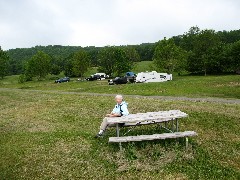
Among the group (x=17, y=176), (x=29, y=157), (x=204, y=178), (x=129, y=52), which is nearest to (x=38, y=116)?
(x=29, y=157)

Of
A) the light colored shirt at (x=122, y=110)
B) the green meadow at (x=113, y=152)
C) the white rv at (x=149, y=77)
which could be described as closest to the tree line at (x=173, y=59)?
the white rv at (x=149, y=77)

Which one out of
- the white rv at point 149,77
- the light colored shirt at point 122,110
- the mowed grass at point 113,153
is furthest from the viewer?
the white rv at point 149,77

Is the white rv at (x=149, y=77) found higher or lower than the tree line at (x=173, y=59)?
lower

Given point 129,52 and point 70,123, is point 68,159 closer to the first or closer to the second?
point 70,123

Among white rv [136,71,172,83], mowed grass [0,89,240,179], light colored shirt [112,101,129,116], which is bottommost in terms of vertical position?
white rv [136,71,172,83]

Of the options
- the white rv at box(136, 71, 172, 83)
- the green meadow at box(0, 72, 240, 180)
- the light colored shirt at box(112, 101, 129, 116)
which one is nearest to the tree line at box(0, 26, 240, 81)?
the white rv at box(136, 71, 172, 83)

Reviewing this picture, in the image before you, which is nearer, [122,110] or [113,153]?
[113,153]

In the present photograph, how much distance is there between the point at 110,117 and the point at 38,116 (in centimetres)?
938

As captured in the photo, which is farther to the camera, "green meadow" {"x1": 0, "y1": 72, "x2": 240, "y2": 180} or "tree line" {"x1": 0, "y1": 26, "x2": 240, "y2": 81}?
"tree line" {"x1": 0, "y1": 26, "x2": 240, "y2": 81}

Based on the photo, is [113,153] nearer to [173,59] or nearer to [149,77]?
[149,77]

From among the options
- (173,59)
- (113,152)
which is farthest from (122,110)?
(173,59)

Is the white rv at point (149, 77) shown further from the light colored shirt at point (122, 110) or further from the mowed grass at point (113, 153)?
the light colored shirt at point (122, 110)

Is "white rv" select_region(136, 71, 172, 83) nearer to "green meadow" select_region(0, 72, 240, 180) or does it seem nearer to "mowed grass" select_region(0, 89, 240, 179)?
"green meadow" select_region(0, 72, 240, 180)

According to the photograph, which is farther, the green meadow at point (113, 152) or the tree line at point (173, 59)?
the tree line at point (173, 59)
